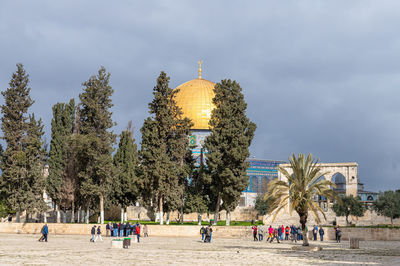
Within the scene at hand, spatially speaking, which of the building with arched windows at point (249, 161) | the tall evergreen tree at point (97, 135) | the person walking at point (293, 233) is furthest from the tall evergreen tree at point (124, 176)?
the building with arched windows at point (249, 161)

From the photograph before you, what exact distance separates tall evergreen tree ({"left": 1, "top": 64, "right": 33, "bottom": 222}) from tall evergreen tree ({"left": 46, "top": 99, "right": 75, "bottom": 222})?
6.74ft

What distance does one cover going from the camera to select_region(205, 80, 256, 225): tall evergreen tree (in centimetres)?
3256

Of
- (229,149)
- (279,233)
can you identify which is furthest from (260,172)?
(279,233)

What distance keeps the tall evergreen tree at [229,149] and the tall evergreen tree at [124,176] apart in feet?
21.8

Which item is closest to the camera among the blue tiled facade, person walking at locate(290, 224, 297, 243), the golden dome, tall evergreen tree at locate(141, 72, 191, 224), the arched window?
person walking at locate(290, 224, 297, 243)

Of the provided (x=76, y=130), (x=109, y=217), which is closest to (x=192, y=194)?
(x=76, y=130)

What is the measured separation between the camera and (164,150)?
33.2 meters

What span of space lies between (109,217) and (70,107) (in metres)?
12.6

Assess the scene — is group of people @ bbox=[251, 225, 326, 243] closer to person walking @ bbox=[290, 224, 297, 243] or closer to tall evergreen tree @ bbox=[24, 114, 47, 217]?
person walking @ bbox=[290, 224, 297, 243]

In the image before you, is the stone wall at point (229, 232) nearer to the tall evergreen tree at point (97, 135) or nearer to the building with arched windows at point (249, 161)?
the tall evergreen tree at point (97, 135)

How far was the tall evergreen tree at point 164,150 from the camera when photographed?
32.4m

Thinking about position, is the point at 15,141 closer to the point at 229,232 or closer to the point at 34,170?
the point at 34,170

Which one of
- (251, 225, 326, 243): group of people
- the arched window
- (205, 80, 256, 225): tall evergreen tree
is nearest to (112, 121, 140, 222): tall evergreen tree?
(205, 80, 256, 225): tall evergreen tree

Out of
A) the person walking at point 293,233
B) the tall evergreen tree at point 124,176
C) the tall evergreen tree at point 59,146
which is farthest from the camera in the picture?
the tall evergreen tree at point 124,176
